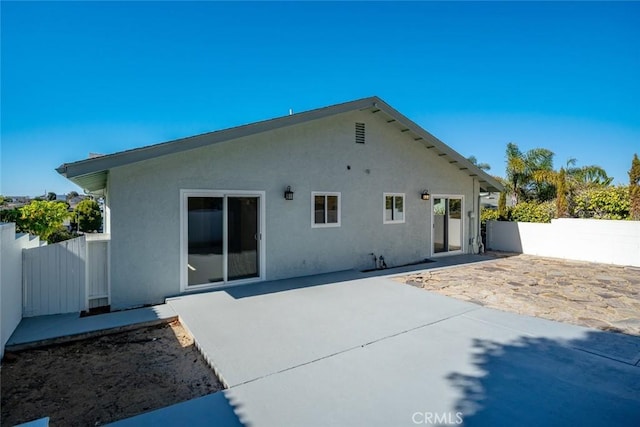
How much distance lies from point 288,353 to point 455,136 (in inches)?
1257

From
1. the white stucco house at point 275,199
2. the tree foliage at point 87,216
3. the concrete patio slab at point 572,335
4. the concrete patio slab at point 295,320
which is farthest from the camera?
the tree foliage at point 87,216

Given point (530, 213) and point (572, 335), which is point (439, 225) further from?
point (572, 335)

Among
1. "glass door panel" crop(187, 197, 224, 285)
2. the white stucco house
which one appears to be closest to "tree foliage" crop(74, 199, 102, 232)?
the white stucco house

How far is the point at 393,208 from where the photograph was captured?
479 inches

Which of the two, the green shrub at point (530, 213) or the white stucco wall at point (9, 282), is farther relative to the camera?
the green shrub at point (530, 213)

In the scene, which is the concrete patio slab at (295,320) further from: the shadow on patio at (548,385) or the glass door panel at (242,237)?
the shadow on patio at (548,385)

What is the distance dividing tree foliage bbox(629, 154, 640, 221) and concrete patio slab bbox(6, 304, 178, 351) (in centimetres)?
1979

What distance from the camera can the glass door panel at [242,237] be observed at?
8.61m

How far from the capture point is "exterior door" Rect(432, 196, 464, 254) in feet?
45.2

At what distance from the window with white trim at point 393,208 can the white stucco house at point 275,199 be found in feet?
0.13

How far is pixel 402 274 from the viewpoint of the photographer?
10.4 metres

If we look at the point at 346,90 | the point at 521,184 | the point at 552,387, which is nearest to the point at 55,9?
the point at 552,387

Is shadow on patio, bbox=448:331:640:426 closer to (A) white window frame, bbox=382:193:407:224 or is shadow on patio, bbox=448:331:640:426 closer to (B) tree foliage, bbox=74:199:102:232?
(A) white window frame, bbox=382:193:407:224

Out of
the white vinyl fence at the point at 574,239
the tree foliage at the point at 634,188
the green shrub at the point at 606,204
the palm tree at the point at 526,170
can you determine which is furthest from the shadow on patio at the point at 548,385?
the palm tree at the point at 526,170
